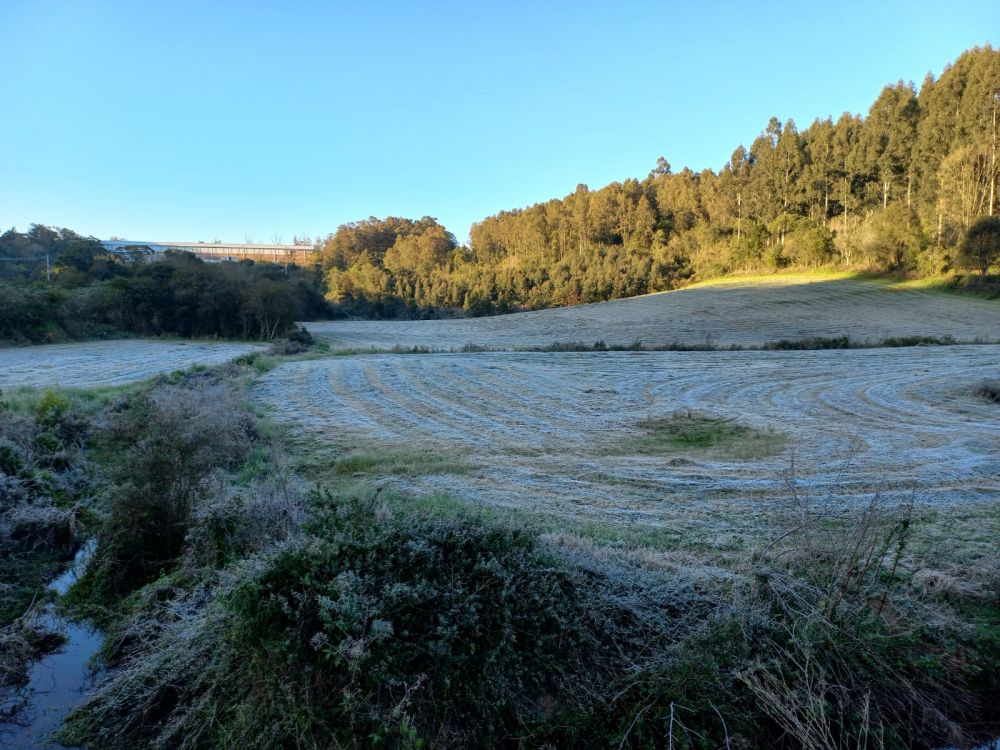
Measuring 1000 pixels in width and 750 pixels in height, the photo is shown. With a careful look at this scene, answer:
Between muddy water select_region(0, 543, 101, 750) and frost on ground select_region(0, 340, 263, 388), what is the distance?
40.0ft

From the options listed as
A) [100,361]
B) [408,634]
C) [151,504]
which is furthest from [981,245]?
[100,361]

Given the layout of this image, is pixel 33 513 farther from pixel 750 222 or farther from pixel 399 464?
pixel 750 222

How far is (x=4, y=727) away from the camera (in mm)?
3439

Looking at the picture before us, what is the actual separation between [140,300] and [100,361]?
47.4 feet

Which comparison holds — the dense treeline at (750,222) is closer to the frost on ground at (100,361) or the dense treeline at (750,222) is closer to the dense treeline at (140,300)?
the dense treeline at (140,300)

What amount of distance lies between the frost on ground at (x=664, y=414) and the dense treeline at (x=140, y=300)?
17.8 m

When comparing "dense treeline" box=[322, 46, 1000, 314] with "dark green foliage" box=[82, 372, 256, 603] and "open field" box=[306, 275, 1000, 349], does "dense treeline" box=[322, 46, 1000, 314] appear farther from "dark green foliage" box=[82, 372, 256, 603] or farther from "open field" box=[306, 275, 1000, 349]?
"dark green foliage" box=[82, 372, 256, 603]

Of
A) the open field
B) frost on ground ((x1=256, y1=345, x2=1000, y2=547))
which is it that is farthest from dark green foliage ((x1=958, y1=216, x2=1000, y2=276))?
frost on ground ((x1=256, y1=345, x2=1000, y2=547))

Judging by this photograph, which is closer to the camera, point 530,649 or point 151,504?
point 530,649

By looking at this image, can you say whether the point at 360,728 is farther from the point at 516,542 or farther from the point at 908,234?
the point at 908,234

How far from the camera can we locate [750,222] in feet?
200

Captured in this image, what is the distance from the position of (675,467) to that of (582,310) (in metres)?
39.2

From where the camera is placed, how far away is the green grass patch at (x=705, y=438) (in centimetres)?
861

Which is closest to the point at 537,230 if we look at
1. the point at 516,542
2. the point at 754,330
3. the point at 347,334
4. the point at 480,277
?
the point at 480,277
